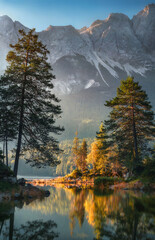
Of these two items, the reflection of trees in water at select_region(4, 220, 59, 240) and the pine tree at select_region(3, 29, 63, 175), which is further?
the pine tree at select_region(3, 29, 63, 175)

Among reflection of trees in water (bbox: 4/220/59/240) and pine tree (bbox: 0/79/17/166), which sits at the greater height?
pine tree (bbox: 0/79/17/166)

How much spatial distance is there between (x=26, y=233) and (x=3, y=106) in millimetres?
15029

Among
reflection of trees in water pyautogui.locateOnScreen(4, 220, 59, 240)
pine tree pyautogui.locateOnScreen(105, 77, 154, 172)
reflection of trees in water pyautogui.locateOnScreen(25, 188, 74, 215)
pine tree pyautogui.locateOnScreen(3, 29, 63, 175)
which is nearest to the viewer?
reflection of trees in water pyautogui.locateOnScreen(4, 220, 59, 240)

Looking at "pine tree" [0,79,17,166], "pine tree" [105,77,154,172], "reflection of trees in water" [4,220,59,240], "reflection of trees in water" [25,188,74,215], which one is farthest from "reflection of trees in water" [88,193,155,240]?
"pine tree" [105,77,154,172]

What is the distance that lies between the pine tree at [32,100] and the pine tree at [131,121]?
1350 cm

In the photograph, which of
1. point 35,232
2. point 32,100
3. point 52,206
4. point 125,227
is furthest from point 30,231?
point 32,100

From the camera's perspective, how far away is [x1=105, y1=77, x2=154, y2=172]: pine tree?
97.7 feet

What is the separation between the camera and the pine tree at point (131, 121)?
97.7ft

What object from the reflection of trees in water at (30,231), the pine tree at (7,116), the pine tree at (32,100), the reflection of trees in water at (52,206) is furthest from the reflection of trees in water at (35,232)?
the pine tree at (32,100)

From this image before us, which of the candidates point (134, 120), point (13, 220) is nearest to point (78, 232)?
point (13, 220)

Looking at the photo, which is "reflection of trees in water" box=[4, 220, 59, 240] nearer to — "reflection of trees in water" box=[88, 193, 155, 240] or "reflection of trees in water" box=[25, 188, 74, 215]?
"reflection of trees in water" box=[88, 193, 155, 240]

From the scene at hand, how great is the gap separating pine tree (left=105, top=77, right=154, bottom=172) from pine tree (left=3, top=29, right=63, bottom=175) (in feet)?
44.3

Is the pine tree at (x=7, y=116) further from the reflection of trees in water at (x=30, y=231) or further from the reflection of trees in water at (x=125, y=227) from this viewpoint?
the reflection of trees in water at (x=125, y=227)

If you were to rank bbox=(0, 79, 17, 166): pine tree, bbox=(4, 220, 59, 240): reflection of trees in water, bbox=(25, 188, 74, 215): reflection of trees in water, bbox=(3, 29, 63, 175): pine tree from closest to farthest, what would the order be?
bbox=(4, 220, 59, 240): reflection of trees in water → bbox=(25, 188, 74, 215): reflection of trees in water → bbox=(0, 79, 17, 166): pine tree → bbox=(3, 29, 63, 175): pine tree
